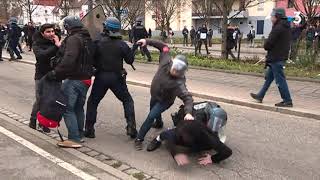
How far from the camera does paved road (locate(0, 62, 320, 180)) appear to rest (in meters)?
5.61

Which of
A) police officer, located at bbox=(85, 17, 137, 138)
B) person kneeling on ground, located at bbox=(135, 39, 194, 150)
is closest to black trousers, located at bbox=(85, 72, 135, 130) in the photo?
police officer, located at bbox=(85, 17, 137, 138)

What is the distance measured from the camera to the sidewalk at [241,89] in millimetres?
9180

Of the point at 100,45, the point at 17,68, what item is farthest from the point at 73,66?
the point at 17,68

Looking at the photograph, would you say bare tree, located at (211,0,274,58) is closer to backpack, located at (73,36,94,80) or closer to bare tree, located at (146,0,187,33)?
backpack, located at (73,36,94,80)

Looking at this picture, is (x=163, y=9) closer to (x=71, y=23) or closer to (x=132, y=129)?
(x=132, y=129)

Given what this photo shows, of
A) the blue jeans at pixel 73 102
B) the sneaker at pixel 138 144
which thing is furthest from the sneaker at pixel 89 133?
the sneaker at pixel 138 144

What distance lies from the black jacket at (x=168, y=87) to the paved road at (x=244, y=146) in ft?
2.29

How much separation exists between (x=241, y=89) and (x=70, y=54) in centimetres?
607

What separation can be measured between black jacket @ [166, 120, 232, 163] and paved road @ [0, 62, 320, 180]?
0.56 feet

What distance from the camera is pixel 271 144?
6750mm

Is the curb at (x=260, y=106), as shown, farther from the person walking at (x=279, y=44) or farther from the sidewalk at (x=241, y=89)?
the person walking at (x=279, y=44)

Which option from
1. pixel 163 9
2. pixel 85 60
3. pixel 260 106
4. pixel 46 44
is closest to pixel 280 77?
pixel 260 106

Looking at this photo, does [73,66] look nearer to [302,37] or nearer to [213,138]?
[213,138]

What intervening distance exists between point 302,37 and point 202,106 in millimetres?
10621
